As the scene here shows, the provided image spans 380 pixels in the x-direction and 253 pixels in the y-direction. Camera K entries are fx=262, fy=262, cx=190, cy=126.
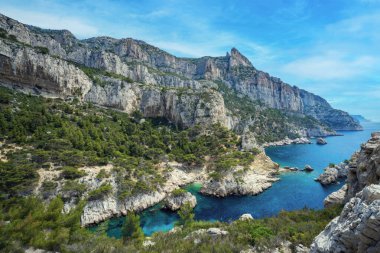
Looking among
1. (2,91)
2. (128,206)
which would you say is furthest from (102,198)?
(2,91)

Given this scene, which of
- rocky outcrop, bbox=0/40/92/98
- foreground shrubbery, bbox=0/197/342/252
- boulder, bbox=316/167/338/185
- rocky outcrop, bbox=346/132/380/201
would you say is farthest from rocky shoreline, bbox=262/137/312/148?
foreground shrubbery, bbox=0/197/342/252

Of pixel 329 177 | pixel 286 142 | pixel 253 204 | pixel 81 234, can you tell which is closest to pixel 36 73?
pixel 253 204

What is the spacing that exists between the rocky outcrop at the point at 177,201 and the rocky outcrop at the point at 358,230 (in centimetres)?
3070

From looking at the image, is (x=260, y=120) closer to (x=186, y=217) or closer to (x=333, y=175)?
(x=333, y=175)

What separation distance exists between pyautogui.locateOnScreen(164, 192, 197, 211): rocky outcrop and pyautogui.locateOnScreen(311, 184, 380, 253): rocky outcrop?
3070 cm

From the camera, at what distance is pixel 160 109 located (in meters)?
94.8

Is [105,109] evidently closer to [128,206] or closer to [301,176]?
[128,206]

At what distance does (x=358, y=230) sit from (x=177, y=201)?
34800mm

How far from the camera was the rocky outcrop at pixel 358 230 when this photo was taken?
11008 millimetres

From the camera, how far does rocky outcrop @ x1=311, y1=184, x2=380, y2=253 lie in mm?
11008

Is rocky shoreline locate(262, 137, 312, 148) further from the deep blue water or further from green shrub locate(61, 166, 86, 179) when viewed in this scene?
green shrub locate(61, 166, 86, 179)

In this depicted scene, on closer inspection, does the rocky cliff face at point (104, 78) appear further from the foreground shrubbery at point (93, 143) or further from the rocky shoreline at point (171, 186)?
the rocky shoreline at point (171, 186)

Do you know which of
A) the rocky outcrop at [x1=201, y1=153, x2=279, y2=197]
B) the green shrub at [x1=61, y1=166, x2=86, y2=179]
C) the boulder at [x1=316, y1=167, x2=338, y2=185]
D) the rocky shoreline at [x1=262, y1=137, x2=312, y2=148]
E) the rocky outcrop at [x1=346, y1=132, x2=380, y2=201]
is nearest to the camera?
the rocky outcrop at [x1=346, y1=132, x2=380, y2=201]

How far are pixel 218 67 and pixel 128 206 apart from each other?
6370 inches
